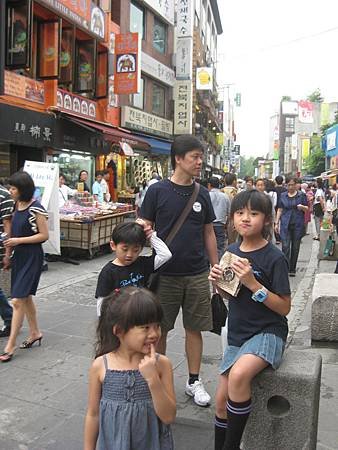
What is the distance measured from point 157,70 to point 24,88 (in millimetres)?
10839

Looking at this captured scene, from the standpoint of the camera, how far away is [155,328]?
2.05 metres

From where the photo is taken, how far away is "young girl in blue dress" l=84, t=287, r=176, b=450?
6.63ft

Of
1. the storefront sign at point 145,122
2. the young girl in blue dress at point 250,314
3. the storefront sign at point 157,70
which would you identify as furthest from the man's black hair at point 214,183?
the storefront sign at point 157,70

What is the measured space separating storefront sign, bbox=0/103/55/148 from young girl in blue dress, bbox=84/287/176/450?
1062 centimetres

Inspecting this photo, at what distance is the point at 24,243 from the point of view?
4723 millimetres

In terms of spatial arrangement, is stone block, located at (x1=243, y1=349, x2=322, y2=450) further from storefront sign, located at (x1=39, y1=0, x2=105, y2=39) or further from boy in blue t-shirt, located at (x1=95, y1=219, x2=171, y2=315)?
storefront sign, located at (x1=39, y1=0, x2=105, y2=39)

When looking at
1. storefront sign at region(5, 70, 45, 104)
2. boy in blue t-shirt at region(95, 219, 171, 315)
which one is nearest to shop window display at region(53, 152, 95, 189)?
storefront sign at region(5, 70, 45, 104)

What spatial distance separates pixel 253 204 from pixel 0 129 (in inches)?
404

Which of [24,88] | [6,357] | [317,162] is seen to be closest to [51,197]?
[6,357]

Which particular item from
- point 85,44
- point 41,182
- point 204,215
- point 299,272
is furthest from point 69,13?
point 204,215

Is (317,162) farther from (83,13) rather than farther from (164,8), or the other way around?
(83,13)

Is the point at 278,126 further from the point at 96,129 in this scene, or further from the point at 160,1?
the point at 96,129

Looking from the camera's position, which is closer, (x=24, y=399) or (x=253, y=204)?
(x=253, y=204)

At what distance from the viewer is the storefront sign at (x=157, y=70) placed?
21.7m
